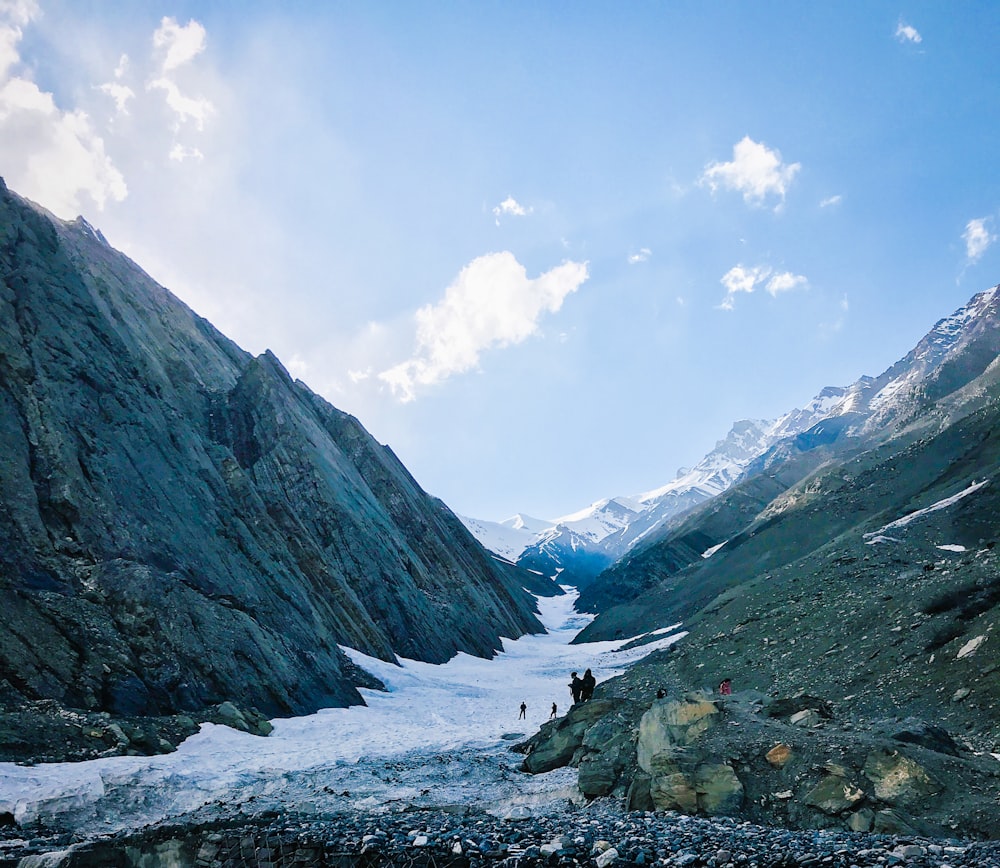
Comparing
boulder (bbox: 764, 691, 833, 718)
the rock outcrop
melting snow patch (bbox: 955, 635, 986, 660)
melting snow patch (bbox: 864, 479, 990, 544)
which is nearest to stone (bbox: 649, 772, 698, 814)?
the rock outcrop

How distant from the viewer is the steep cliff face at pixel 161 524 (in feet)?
82.1

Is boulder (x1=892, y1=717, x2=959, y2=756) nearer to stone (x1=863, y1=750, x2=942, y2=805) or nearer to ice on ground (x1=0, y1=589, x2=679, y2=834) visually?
stone (x1=863, y1=750, x2=942, y2=805)

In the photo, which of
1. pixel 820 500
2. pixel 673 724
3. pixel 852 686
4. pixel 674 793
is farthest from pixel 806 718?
pixel 820 500

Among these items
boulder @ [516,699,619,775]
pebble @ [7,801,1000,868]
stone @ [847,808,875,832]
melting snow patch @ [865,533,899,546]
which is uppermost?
pebble @ [7,801,1000,868]

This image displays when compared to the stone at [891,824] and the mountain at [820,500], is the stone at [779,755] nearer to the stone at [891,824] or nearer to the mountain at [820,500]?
the stone at [891,824]

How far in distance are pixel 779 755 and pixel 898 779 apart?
240 cm

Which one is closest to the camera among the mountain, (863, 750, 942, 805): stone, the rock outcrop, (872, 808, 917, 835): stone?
(872, 808, 917, 835): stone

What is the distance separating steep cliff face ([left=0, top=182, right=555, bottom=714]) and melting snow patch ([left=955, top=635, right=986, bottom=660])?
28891mm

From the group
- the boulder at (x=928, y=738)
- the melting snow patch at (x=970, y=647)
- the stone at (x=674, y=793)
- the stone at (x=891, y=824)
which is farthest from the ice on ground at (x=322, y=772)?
the melting snow patch at (x=970, y=647)

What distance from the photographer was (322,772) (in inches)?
779

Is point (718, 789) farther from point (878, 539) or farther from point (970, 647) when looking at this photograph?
point (878, 539)

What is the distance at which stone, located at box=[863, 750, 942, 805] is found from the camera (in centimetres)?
1087

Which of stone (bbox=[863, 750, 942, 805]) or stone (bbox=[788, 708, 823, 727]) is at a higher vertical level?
stone (bbox=[863, 750, 942, 805])

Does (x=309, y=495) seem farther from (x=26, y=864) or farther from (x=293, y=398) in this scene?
(x=26, y=864)
